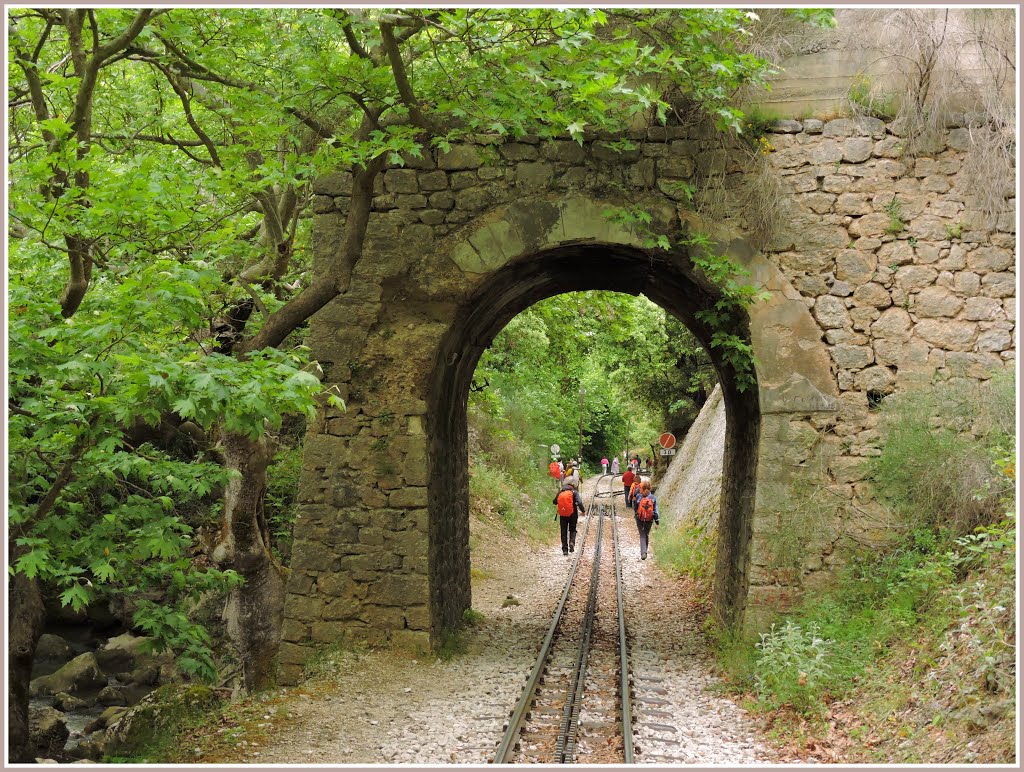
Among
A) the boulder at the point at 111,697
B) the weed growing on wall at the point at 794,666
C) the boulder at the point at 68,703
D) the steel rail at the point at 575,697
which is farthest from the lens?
the boulder at the point at 111,697

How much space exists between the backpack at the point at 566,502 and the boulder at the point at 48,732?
9.86m

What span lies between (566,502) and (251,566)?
8.43 m

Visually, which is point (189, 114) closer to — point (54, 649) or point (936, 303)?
point (936, 303)

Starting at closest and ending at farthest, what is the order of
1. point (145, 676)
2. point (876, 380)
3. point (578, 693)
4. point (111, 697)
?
point (578, 693) < point (876, 380) < point (111, 697) < point (145, 676)

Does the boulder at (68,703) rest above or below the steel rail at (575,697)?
below

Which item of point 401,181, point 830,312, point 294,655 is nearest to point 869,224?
point 830,312

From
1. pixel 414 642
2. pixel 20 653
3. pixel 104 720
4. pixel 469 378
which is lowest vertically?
pixel 104 720

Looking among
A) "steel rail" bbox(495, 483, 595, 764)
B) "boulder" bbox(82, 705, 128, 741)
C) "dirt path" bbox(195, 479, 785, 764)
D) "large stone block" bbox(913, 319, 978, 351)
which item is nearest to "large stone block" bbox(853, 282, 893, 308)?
"large stone block" bbox(913, 319, 978, 351)

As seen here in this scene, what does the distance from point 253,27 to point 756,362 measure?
644 centimetres

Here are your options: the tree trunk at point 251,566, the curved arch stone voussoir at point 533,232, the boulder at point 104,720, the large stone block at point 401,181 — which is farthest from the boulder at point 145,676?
the large stone block at point 401,181

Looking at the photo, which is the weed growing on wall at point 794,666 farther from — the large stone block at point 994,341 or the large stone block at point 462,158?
the large stone block at point 462,158

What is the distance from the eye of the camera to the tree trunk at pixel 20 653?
6.47 metres

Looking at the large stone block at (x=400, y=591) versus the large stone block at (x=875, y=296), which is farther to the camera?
the large stone block at (x=400, y=591)

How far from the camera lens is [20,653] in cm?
678
